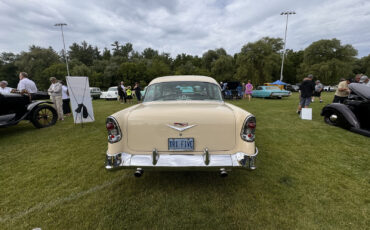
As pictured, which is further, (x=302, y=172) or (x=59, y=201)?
(x=302, y=172)

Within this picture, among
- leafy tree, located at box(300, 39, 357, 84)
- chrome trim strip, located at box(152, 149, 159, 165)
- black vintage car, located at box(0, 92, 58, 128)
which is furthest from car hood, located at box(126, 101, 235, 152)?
leafy tree, located at box(300, 39, 357, 84)

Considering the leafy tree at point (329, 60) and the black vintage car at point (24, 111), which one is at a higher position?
the leafy tree at point (329, 60)

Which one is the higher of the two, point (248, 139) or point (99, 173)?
point (248, 139)

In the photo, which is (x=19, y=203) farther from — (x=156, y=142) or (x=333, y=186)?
(x=333, y=186)

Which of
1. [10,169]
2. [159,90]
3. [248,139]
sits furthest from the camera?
[159,90]

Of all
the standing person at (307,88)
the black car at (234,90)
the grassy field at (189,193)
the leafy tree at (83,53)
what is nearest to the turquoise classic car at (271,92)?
the black car at (234,90)

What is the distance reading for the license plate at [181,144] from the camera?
2.26 m

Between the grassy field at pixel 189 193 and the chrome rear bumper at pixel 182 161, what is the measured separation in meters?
0.60

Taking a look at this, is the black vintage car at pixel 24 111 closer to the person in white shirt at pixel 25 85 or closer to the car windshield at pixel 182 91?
the person in white shirt at pixel 25 85

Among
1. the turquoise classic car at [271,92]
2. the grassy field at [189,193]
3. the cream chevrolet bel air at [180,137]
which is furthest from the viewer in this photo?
the turquoise classic car at [271,92]

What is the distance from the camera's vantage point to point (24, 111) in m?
5.45

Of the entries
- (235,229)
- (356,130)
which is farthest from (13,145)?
(356,130)

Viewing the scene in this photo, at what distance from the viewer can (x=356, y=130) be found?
16.0 ft

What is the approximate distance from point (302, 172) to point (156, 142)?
2.80 metres
